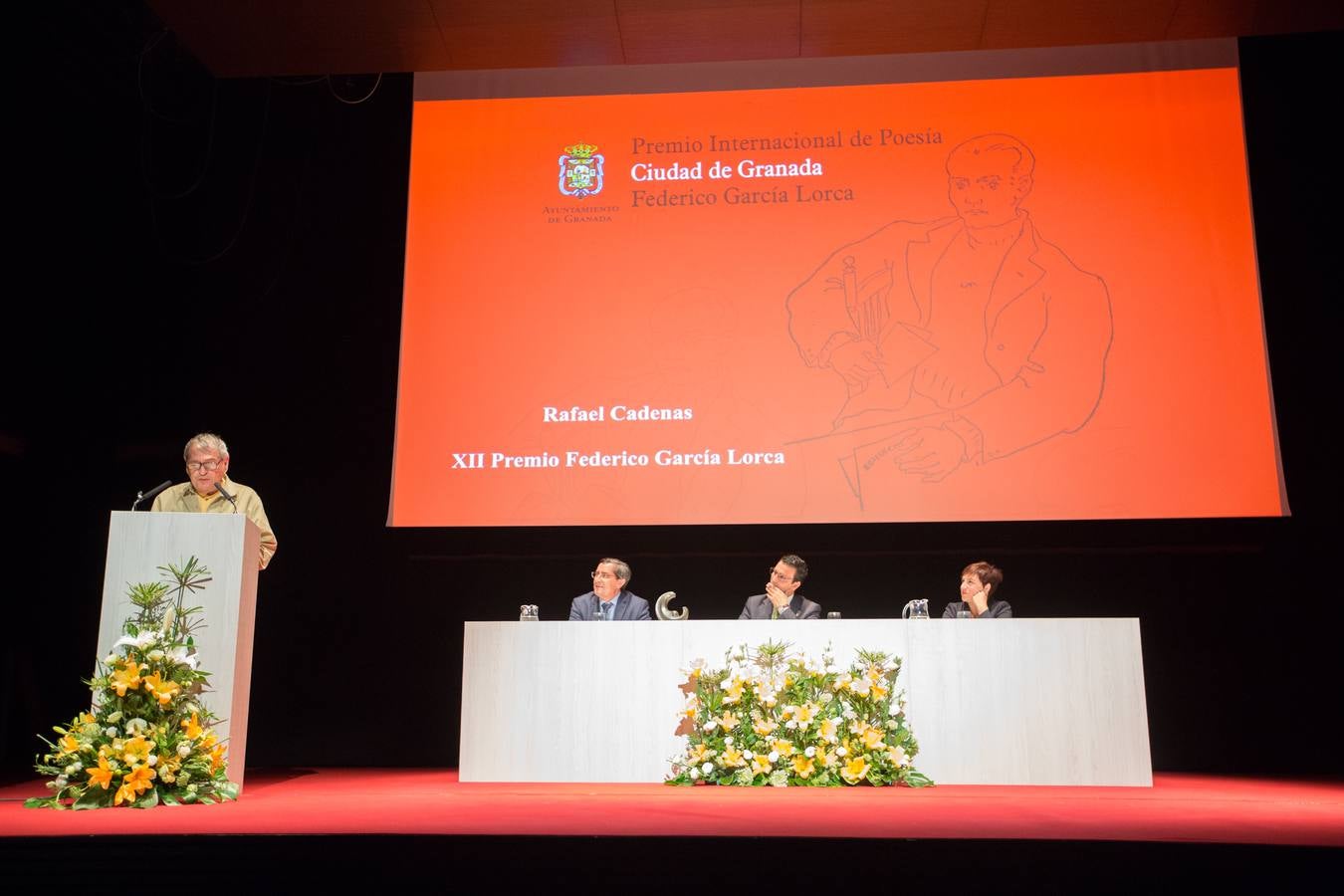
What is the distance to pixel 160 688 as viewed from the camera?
337 cm

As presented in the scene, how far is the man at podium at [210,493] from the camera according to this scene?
13.0 ft

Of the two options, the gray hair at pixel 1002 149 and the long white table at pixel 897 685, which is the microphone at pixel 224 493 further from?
the gray hair at pixel 1002 149

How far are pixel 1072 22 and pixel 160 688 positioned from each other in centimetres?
479

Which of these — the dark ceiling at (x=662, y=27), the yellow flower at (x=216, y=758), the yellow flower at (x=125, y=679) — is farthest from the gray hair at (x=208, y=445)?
the dark ceiling at (x=662, y=27)

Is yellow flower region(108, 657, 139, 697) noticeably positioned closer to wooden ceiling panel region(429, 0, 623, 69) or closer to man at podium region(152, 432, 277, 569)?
man at podium region(152, 432, 277, 569)

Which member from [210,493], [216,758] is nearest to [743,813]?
[216,758]

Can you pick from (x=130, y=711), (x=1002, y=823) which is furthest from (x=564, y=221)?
(x=1002, y=823)

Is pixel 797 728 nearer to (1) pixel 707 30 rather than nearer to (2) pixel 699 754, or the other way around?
(2) pixel 699 754

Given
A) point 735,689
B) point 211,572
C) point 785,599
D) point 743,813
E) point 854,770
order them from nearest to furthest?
point 743,813
point 211,572
point 854,770
point 735,689
point 785,599

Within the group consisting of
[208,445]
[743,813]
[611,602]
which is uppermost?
[208,445]

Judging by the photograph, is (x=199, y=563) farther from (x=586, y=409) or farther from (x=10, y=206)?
(x=10, y=206)

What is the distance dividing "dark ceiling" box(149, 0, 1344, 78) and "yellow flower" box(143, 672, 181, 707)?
3.39 m

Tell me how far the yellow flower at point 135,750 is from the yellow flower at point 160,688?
0.46 feet

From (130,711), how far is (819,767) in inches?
89.7
